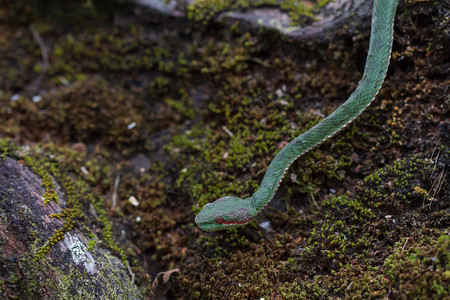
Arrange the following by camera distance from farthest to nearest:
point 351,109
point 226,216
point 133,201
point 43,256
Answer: point 133,201
point 351,109
point 226,216
point 43,256

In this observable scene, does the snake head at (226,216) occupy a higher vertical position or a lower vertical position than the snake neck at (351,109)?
lower

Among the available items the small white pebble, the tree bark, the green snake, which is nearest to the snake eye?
the green snake

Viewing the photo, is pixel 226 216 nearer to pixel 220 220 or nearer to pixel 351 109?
A: pixel 220 220

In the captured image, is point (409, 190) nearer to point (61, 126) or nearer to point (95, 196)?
point (95, 196)

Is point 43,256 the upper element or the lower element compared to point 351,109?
lower

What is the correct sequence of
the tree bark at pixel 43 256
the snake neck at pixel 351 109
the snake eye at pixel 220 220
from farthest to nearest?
the snake neck at pixel 351 109 → the snake eye at pixel 220 220 → the tree bark at pixel 43 256

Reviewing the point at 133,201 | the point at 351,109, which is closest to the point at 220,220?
the point at 133,201

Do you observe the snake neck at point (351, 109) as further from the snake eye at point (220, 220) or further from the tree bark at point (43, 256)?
the tree bark at point (43, 256)

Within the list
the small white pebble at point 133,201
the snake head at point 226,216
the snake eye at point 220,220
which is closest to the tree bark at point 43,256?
the small white pebble at point 133,201

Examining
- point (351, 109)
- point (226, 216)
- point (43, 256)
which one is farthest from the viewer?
point (351, 109)
